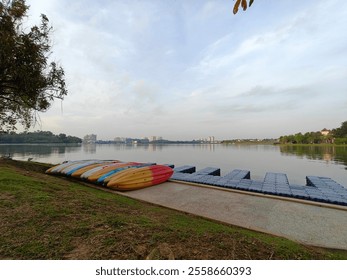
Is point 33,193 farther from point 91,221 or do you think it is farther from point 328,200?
point 328,200

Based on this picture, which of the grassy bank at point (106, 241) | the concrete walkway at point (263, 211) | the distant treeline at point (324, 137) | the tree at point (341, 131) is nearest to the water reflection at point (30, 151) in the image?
the concrete walkway at point (263, 211)

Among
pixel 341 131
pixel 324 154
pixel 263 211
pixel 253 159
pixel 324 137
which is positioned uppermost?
pixel 341 131

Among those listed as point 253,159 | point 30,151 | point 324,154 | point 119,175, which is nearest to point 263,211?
point 119,175

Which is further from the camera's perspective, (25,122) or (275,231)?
(25,122)

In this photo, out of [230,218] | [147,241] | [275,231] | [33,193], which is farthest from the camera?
[230,218]

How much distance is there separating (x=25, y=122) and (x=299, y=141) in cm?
13248

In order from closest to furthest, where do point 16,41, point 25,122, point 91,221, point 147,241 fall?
1. point 147,241
2. point 91,221
3. point 16,41
4. point 25,122

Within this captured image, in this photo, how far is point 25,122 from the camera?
42.5ft

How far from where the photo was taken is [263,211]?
6.03 meters

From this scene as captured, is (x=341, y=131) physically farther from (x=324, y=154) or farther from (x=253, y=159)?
(x=253, y=159)

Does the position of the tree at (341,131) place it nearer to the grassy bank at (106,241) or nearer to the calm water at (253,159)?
the calm water at (253,159)

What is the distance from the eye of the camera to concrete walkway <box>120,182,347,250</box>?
14.8 ft

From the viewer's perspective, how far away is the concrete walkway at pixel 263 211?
451cm
